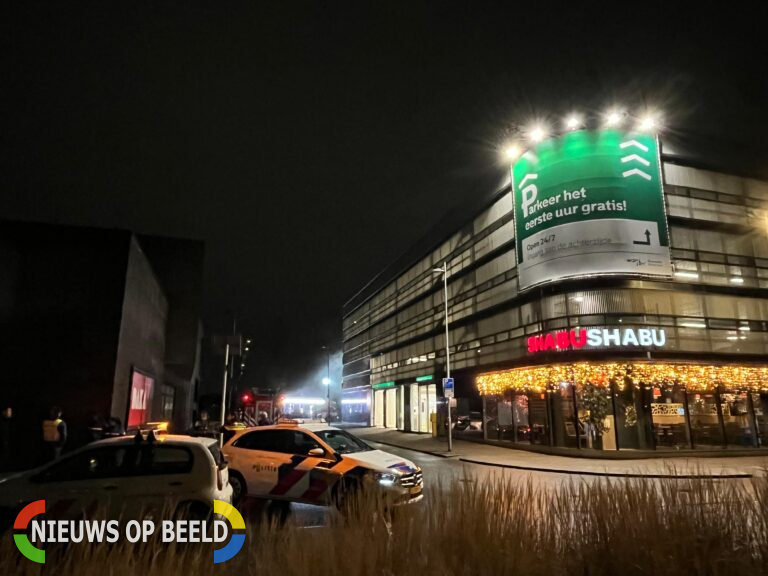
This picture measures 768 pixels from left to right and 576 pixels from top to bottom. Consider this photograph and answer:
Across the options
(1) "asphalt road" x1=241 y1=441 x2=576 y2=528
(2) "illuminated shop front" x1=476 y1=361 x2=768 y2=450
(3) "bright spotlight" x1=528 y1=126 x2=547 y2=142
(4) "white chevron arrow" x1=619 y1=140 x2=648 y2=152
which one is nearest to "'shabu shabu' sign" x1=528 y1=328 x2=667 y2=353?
(2) "illuminated shop front" x1=476 y1=361 x2=768 y2=450

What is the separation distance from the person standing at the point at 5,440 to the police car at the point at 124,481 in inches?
394

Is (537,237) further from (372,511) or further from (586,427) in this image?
(372,511)

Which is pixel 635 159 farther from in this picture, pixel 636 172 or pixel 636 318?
pixel 636 318

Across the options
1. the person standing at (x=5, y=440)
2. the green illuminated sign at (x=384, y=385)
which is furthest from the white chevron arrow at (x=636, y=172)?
the green illuminated sign at (x=384, y=385)

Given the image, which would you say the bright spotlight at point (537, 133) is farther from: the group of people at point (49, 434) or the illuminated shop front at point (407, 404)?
the group of people at point (49, 434)

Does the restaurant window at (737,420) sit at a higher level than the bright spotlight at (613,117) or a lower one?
lower

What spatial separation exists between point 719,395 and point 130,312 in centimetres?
2435

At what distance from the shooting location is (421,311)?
3925 cm

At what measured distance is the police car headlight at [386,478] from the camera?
28.6 ft

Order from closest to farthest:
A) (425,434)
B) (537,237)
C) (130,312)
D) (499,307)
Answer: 1. (130,312)
2. (537,237)
3. (499,307)
4. (425,434)

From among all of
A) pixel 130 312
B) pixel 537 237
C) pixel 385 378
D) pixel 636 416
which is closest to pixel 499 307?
pixel 537 237

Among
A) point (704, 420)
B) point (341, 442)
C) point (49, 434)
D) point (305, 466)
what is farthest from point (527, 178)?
point (49, 434)

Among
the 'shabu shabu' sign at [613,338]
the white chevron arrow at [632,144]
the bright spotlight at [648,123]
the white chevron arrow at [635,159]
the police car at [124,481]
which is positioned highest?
the bright spotlight at [648,123]

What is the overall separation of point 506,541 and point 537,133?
959 inches
